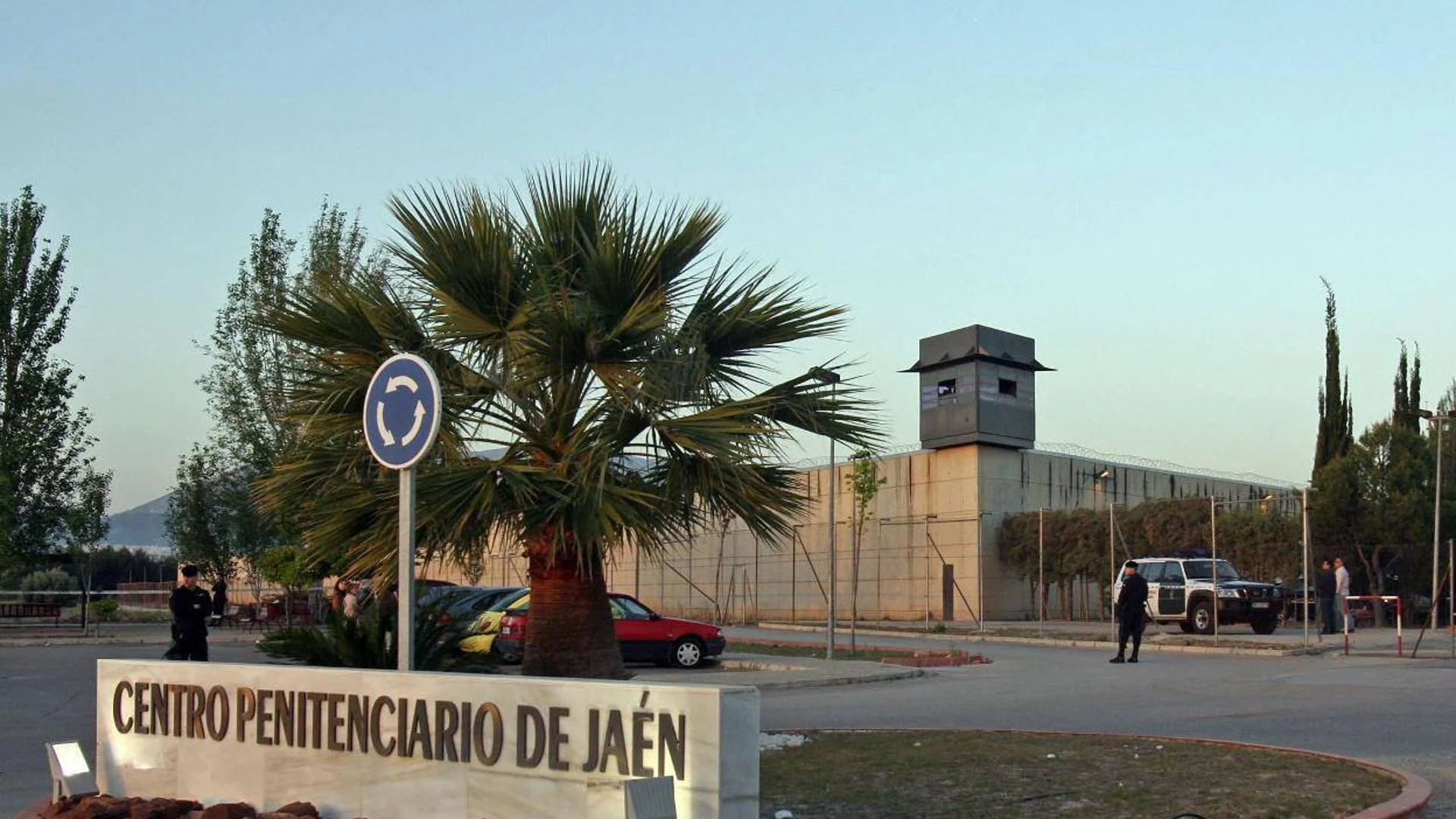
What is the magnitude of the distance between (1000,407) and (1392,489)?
11767mm

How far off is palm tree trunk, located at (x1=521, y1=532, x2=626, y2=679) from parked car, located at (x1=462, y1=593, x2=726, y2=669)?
1260 cm

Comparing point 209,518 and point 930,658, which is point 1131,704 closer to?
point 930,658

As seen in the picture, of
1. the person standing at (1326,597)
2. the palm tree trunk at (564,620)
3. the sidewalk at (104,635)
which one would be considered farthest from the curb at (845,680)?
the sidewalk at (104,635)

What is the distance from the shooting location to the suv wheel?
32375 millimetres

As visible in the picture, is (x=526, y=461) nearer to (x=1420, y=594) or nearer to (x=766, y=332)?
(x=766, y=332)

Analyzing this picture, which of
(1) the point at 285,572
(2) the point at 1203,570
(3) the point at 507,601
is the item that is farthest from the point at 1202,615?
(1) the point at 285,572

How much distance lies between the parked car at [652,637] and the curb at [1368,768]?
10908 mm

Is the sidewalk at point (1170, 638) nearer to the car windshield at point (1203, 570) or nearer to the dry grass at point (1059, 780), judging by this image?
A: the car windshield at point (1203, 570)

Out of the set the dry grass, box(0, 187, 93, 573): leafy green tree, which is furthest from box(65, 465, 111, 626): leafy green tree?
the dry grass

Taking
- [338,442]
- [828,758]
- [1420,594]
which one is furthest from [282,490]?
[1420,594]

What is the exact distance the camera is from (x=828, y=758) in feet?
35.7

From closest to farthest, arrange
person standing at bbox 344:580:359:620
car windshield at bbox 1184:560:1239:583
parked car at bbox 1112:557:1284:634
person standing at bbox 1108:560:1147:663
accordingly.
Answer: person standing at bbox 344:580:359:620 < person standing at bbox 1108:560:1147:663 < parked car at bbox 1112:557:1284:634 < car windshield at bbox 1184:560:1239:583

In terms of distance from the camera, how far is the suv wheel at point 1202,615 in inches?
1275

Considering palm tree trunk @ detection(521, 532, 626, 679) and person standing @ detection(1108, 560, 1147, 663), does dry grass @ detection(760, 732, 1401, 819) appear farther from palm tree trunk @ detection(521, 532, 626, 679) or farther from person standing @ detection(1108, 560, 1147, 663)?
person standing @ detection(1108, 560, 1147, 663)
